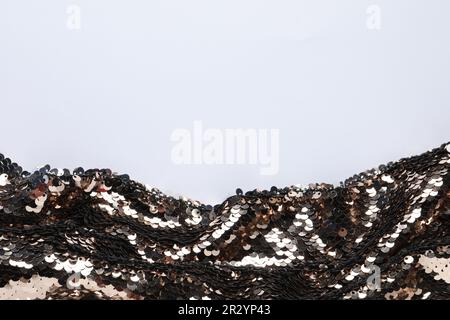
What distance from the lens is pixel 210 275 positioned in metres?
1.17

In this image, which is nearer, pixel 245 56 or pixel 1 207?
pixel 1 207

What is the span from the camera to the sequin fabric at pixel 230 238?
1.11m

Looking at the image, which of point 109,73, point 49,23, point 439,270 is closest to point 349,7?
point 109,73

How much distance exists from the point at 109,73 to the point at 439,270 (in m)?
0.99

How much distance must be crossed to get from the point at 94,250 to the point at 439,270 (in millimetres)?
A: 568

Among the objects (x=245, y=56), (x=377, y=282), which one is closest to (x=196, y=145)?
(x=245, y=56)

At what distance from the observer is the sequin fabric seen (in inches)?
43.8

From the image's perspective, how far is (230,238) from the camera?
130cm
